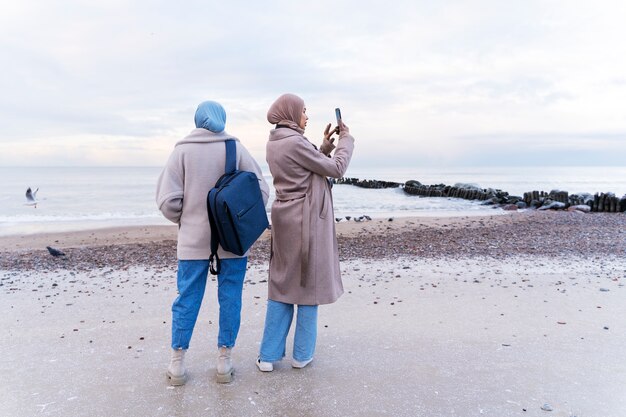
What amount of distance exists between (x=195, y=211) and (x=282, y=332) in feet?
3.42

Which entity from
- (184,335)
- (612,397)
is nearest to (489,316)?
(612,397)

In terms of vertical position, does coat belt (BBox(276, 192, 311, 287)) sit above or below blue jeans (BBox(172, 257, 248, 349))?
above

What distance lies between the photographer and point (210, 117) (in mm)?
3152

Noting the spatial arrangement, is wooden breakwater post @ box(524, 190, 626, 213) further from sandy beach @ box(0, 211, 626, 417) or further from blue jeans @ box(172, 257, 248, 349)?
blue jeans @ box(172, 257, 248, 349)

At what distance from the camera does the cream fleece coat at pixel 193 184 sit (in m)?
3.15

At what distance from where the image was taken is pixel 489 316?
15.4 feet

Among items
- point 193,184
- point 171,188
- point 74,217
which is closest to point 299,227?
point 193,184

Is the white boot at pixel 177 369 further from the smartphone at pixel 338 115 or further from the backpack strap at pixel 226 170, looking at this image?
the smartphone at pixel 338 115

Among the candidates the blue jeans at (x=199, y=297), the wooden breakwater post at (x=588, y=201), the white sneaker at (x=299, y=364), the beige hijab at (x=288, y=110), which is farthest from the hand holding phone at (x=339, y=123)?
the wooden breakwater post at (x=588, y=201)

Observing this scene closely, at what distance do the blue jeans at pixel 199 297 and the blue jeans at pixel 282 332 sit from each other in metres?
0.26

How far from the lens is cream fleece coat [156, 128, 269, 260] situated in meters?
3.15

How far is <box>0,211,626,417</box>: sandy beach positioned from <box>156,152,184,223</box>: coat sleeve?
1.14 m

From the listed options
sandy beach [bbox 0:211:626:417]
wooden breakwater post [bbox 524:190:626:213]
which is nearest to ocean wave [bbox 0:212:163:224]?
sandy beach [bbox 0:211:626:417]

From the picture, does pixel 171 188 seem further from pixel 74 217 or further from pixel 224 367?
pixel 74 217
